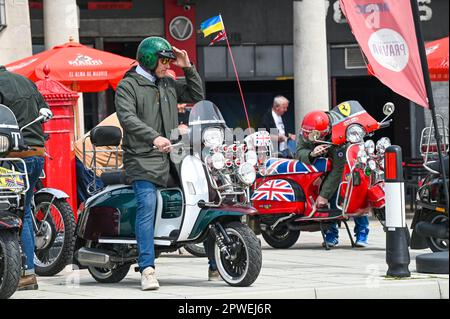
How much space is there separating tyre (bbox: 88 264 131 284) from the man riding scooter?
3.73m

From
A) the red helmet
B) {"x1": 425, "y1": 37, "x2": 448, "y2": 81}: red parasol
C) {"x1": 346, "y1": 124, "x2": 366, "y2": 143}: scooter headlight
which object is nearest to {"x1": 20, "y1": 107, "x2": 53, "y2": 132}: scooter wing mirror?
the red helmet

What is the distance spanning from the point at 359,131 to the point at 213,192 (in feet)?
13.5

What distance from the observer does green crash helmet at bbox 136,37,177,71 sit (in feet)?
32.0

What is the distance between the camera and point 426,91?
10680mm

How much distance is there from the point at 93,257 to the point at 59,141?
2897 millimetres

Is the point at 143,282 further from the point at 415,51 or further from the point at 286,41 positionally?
the point at 286,41

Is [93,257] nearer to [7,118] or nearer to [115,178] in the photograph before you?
[115,178]

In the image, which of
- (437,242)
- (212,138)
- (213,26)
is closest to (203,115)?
(212,138)

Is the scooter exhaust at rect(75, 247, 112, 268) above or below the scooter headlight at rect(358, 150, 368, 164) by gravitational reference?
below

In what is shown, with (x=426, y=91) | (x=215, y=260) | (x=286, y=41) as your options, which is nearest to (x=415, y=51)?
(x=426, y=91)

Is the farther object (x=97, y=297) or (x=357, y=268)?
(x=357, y=268)

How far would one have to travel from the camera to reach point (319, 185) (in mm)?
13773

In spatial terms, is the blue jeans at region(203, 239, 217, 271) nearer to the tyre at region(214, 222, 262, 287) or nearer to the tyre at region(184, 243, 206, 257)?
the tyre at region(214, 222, 262, 287)

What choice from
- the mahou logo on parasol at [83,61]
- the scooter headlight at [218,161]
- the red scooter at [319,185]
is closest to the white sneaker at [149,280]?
the scooter headlight at [218,161]
